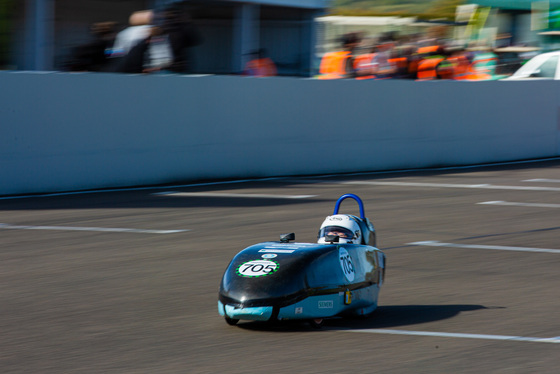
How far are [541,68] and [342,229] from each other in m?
16.9

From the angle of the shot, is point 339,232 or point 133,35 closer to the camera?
point 339,232

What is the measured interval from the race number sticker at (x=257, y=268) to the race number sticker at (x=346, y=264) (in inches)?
16.8

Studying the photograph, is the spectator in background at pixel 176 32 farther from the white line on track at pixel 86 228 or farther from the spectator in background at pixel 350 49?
the spectator in background at pixel 350 49

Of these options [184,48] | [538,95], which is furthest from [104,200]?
[538,95]

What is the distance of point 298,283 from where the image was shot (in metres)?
5.12

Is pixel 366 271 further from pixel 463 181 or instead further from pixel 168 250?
pixel 463 181

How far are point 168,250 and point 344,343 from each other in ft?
11.8

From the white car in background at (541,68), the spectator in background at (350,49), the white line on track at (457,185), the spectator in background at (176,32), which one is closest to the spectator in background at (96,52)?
the spectator in background at (176,32)

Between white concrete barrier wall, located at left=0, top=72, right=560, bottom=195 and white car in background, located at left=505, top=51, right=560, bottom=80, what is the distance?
1.70 metres

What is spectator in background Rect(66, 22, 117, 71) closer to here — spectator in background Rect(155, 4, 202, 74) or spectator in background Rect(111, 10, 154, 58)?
spectator in background Rect(111, 10, 154, 58)

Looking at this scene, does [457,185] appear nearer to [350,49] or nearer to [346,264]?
[350,49]

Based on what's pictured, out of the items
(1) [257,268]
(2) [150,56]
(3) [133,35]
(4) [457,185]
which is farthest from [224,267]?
(4) [457,185]

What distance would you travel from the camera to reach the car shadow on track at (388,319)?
5.52 metres

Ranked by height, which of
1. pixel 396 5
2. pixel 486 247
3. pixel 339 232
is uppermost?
pixel 396 5
